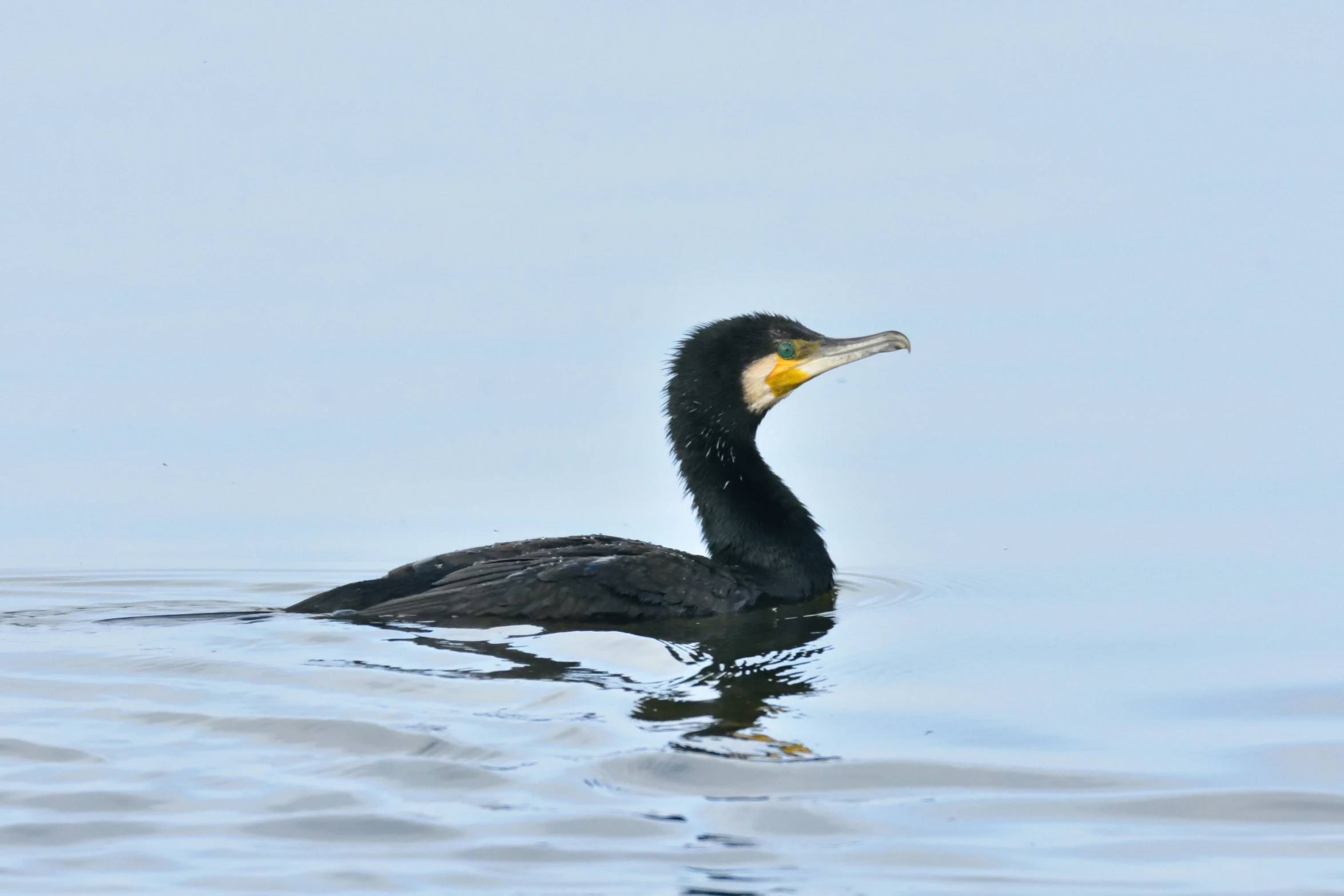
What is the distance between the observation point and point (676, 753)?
6133 millimetres

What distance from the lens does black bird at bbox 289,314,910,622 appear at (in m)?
8.20

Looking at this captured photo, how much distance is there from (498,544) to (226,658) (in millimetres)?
1600

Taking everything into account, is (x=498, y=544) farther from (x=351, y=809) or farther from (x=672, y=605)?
(x=351, y=809)

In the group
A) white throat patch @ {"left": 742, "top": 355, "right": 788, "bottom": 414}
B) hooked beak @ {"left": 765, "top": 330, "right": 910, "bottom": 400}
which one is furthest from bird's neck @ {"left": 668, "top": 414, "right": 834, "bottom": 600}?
hooked beak @ {"left": 765, "top": 330, "right": 910, "bottom": 400}

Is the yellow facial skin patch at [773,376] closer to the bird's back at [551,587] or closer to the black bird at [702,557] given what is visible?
the black bird at [702,557]

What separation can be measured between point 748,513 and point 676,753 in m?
3.08

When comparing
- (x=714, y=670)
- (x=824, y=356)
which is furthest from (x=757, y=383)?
(x=714, y=670)

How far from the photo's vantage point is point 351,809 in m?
5.59

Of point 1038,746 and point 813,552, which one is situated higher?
point 813,552

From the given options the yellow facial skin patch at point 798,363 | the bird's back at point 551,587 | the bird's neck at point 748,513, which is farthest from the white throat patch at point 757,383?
the bird's back at point 551,587

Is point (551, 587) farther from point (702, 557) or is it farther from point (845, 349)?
point (845, 349)

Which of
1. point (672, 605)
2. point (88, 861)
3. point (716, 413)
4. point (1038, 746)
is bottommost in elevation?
point (88, 861)

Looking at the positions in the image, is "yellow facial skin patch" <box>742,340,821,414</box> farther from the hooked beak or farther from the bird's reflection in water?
the bird's reflection in water

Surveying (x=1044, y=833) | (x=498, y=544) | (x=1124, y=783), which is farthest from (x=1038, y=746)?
(x=498, y=544)
